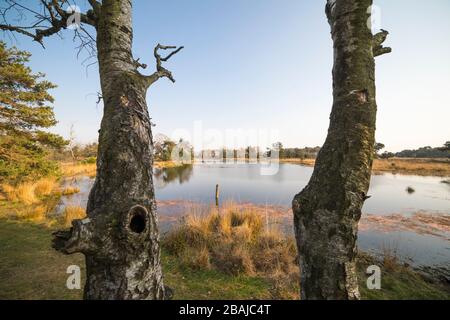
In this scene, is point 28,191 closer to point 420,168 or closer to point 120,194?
point 120,194

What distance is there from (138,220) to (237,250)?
3522 millimetres

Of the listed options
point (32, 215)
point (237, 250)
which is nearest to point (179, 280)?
point (237, 250)

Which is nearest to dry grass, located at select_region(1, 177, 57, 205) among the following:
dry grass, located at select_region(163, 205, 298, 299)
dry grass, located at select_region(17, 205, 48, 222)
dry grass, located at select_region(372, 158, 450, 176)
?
dry grass, located at select_region(17, 205, 48, 222)

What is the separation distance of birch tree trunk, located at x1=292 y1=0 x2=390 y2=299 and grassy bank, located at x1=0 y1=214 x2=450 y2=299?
2.18 m

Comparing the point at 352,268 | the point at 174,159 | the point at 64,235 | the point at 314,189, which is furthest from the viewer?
the point at 174,159

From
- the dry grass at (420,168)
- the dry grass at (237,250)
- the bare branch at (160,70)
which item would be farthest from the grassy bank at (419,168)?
the bare branch at (160,70)

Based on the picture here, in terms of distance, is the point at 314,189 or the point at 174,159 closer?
the point at 314,189

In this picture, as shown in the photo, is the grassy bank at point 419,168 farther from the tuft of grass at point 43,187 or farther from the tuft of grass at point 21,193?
the tuft of grass at point 21,193

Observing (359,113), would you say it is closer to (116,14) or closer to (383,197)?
(116,14)

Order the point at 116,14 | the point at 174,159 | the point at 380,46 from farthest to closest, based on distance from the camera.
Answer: the point at 174,159 < the point at 116,14 < the point at 380,46

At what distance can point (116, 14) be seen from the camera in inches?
82.0

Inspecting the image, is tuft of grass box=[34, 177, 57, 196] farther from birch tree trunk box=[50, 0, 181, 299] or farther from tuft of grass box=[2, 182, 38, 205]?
birch tree trunk box=[50, 0, 181, 299]
